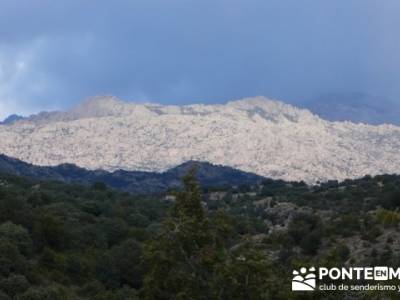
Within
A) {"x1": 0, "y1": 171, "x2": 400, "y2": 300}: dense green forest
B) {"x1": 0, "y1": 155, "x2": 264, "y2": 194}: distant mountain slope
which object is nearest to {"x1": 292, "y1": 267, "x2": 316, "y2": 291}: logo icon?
{"x1": 0, "y1": 171, "x2": 400, "y2": 300}: dense green forest

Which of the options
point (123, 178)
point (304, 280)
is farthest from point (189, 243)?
point (123, 178)

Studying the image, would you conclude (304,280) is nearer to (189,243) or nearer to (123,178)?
(189,243)

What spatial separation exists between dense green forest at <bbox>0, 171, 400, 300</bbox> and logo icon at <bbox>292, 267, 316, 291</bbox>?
203 mm

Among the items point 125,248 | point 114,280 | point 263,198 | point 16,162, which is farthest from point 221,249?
point 16,162

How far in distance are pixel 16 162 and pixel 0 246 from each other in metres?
148

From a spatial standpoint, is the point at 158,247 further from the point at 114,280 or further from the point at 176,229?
the point at 114,280

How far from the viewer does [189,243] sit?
16.9 m

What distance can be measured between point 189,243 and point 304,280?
120 inches

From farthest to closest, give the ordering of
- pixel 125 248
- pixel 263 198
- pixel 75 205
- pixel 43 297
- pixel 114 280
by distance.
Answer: pixel 263 198 < pixel 75 205 < pixel 125 248 < pixel 114 280 < pixel 43 297

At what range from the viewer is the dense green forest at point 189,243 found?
1670cm

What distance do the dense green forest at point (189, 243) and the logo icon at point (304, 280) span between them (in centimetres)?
20

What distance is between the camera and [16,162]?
173 m

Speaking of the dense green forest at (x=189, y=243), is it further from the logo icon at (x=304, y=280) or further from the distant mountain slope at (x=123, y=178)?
the distant mountain slope at (x=123, y=178)

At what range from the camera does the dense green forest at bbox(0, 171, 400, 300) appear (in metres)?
16.7
